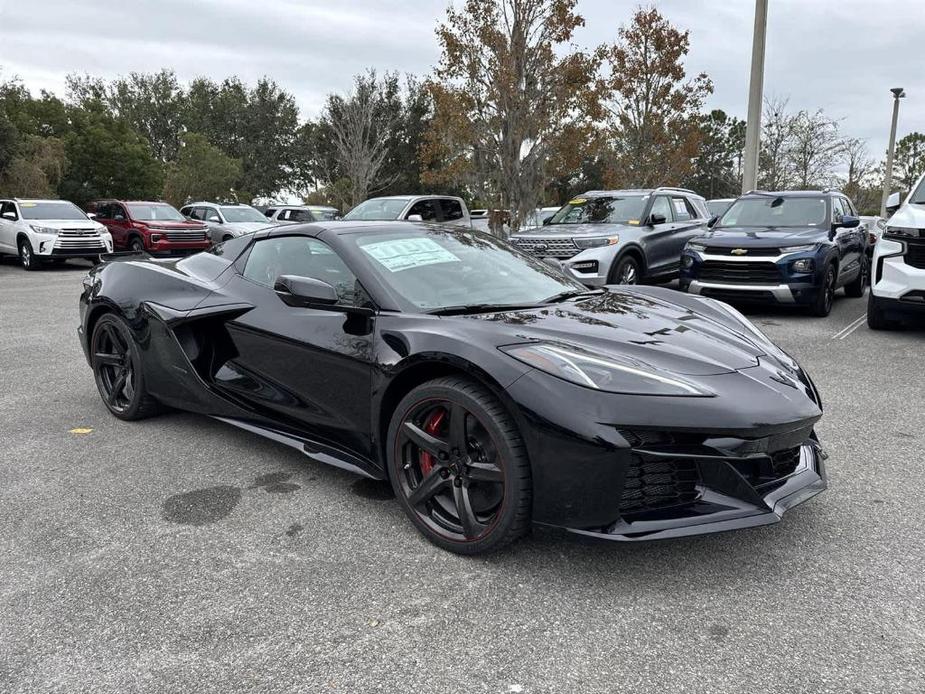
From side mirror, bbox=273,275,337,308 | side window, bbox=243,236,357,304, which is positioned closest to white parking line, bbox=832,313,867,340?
side window, bbox=243,236,357,304

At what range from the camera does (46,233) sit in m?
16.4

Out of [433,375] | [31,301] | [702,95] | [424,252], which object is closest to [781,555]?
[433,375]

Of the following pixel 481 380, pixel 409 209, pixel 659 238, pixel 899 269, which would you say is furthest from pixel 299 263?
pixel 409 209

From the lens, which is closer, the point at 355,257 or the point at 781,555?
the point at 781,555

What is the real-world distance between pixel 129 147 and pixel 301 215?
21151mm

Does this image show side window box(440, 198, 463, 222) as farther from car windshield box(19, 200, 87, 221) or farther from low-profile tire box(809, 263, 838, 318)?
car windshield box(19, 200, 87, 221)

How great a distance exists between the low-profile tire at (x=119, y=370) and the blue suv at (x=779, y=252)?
265 inches

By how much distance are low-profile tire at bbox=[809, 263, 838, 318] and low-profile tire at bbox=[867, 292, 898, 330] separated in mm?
871

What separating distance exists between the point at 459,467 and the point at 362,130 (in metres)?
35.5

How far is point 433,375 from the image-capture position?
9.61 ft

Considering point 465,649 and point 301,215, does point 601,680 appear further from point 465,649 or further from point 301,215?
point 301,215

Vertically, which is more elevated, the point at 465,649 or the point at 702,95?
the point at 702,95

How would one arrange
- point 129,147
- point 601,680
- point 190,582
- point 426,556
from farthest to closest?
1. point 129,147
2. point 426,556
3. point 190,582
4. point 601,680

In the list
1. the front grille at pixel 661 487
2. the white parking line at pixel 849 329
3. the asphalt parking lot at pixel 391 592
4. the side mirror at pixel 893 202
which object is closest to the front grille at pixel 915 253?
the side mirror at pixel 893 202
